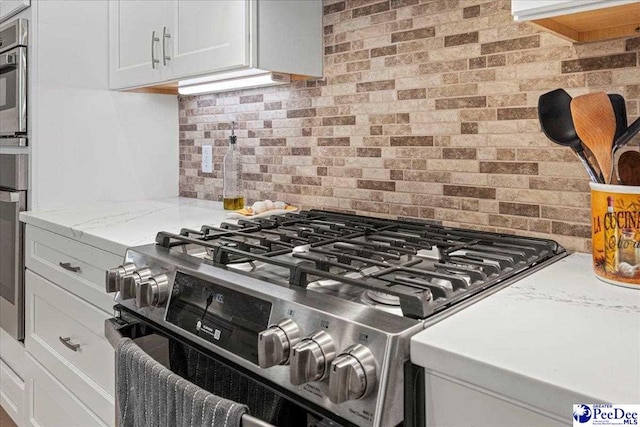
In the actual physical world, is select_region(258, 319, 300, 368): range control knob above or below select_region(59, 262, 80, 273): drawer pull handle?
above

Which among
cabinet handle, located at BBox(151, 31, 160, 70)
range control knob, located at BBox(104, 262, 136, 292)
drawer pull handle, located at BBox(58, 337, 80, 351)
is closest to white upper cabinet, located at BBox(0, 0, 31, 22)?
cabinet handle, located at BBox(151, 31, 160, 70)

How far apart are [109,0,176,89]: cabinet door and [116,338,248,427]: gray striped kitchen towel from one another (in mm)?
1216

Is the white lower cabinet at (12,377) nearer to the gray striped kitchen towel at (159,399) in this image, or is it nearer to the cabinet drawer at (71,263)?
the cabinet drawer at (71,263)

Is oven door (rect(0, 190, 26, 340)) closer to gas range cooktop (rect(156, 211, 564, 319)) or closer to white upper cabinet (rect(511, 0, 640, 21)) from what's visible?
gas range cooktop (rect(156, 211, 564, 319))

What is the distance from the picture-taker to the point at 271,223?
A: 153cm

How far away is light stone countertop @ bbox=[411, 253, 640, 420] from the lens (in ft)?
1.84

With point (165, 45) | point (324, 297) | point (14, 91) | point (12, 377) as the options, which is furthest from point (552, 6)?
point (12, 377)

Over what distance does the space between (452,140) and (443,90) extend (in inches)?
5.9

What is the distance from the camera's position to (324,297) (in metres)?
0.84

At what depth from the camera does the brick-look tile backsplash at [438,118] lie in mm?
1248

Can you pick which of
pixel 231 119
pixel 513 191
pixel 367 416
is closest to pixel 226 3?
pixel 231 119

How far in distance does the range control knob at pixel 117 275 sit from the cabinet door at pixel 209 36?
29.4 inches

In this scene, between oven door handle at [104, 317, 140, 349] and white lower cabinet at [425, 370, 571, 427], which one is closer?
white lower cabinet at [425, 370, 571, 427]

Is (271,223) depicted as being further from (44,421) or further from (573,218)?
(44,421)
